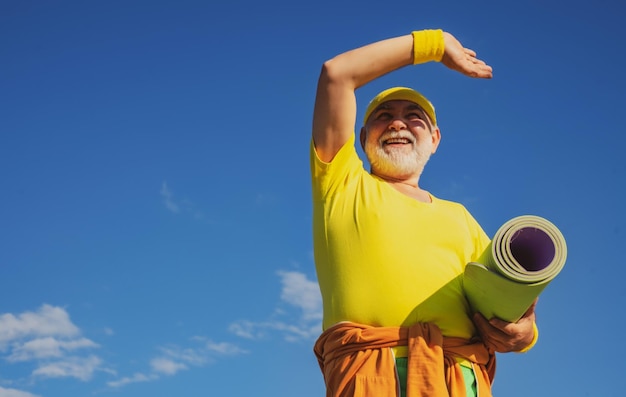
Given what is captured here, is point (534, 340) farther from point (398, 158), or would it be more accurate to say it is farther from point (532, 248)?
point (398, 158)

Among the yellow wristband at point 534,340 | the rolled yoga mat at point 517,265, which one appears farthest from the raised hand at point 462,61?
the yellow wristband at point 534,340

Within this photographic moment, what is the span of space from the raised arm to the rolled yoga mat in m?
0.96

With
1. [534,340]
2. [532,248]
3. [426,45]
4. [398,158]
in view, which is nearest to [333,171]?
[398,158]

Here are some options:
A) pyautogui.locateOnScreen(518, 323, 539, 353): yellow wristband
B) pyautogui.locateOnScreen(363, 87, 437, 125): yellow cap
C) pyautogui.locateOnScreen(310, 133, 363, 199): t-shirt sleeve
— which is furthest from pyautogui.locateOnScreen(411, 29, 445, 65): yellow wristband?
pyautogui.locateOnScreen(518, 323, 539, 353): yellow wristband

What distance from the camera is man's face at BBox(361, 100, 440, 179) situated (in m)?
3.96

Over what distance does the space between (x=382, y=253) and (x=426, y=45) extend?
1.12 metres

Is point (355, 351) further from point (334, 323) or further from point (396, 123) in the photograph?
point (396, 123)

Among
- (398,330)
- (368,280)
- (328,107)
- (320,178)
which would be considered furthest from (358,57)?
(398,330)

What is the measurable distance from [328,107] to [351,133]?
0.63ft

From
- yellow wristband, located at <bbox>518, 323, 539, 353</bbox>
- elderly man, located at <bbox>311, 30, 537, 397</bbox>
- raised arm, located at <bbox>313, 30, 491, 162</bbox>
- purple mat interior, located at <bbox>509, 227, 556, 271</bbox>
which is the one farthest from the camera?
raised arm, located at <bbox>313, 30, 491, 162</bbox>

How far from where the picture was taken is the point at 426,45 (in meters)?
3.71

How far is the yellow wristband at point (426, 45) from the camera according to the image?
12.2ft

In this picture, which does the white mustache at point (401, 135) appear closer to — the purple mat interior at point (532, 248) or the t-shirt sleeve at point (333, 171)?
the t-shirt sleeve at point (333, 171)

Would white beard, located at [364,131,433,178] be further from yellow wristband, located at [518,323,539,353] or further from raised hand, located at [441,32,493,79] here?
yellow wristband, located at [518,323,539,353]
